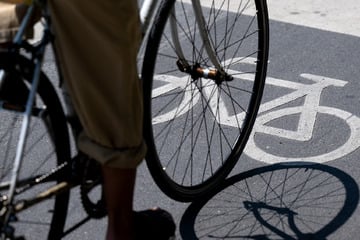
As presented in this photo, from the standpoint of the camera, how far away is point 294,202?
12.4 feet

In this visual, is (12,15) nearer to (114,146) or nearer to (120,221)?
(114,146)

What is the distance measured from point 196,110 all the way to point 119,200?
1517mm

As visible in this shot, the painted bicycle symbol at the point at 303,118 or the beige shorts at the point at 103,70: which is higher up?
the beige shorts at the point at 103,70

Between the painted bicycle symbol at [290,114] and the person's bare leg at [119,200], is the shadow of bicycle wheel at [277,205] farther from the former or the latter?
the person's bare leg at [119,200]

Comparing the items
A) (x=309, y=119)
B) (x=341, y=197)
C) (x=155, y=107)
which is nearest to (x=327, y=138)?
(x=309, y=119)

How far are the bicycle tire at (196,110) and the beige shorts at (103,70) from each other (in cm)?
36

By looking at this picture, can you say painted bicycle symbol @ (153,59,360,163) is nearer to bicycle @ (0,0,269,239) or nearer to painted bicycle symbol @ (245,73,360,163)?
painted bicycle symbol @ (245,73,360,163)

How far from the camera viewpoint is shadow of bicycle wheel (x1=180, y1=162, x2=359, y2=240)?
3582mm

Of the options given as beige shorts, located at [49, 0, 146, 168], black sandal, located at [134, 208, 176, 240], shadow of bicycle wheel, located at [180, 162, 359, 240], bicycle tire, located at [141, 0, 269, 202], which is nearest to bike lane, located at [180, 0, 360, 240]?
shadow of bicycle wheel, located at [180, 162, 359, 240]

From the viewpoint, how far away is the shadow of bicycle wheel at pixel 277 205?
3582mm

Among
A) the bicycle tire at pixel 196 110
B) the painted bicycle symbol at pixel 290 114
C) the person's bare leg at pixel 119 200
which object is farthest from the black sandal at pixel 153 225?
the painted bicycle symbol at pixel 290 114

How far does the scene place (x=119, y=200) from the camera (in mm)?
2953

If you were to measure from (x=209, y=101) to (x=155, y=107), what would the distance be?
0.54 m

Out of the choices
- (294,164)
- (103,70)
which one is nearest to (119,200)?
(103,70)
